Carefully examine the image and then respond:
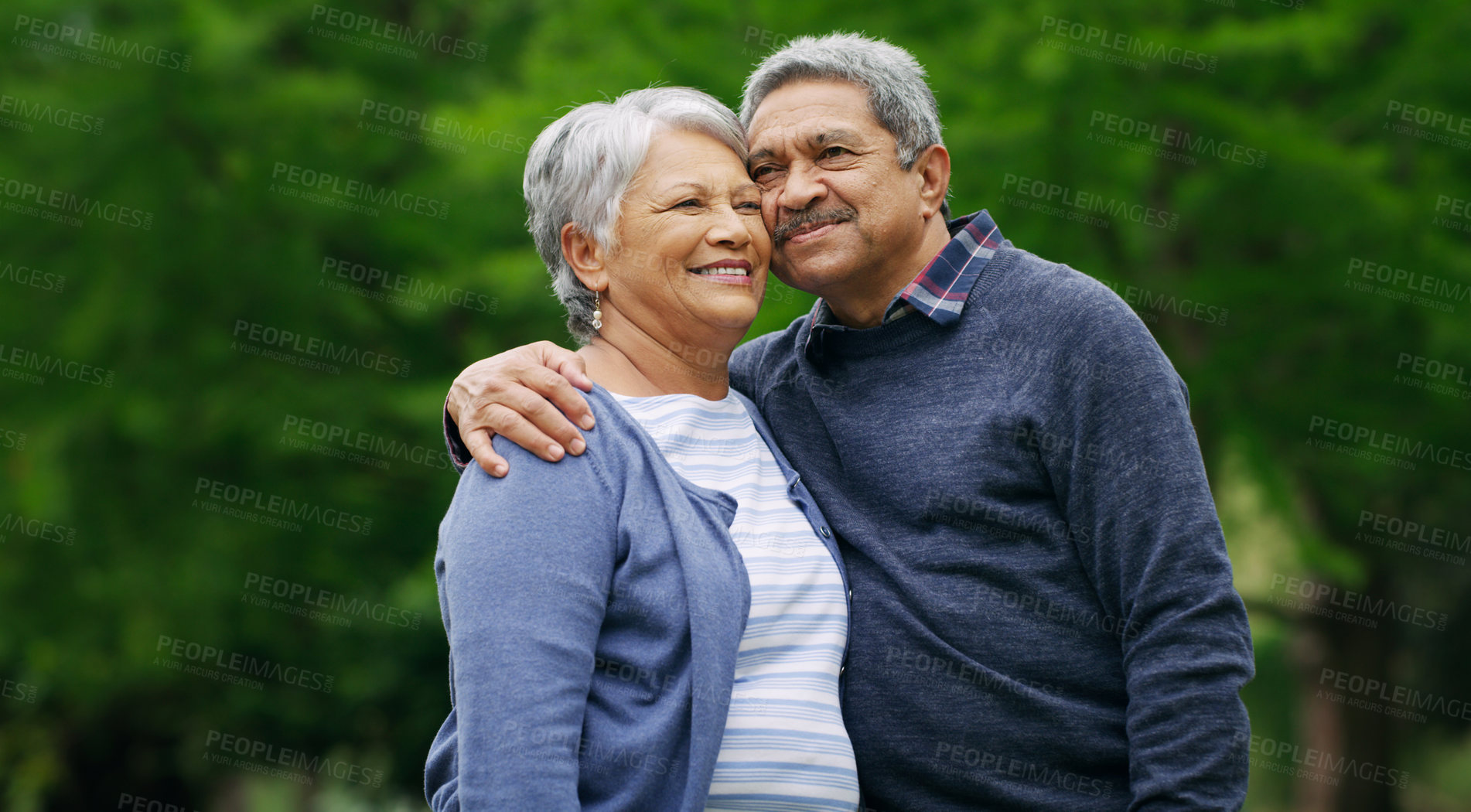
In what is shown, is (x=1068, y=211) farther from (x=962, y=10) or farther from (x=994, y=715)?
(x=994, y=715)

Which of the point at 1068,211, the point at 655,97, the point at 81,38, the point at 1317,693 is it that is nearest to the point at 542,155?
the point at 655,97

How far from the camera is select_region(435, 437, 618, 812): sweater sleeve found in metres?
1.86

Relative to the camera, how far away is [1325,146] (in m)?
5.73
